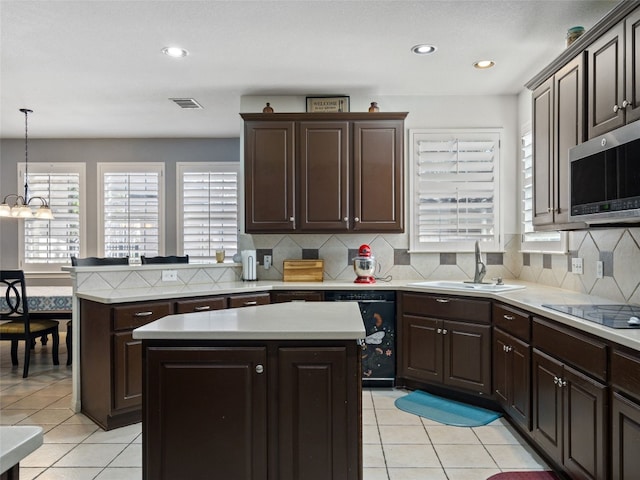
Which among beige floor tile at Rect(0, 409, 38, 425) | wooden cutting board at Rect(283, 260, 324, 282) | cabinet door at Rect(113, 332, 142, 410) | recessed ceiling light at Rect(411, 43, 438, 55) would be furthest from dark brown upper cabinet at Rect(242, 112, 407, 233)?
beige floor tile at Rect(0, 409, 38, 425)

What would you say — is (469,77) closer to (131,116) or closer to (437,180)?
(437,180)

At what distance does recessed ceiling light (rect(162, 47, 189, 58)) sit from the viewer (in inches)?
125

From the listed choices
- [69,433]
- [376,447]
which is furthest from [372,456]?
[69,433]

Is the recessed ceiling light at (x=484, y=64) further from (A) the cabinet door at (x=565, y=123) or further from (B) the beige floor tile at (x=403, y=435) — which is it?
(B) the beige floor tile at (x=403, y=435)

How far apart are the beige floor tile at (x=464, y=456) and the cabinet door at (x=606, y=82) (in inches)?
75.0

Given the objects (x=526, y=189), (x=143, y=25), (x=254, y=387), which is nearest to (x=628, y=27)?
(x=526, y=189)

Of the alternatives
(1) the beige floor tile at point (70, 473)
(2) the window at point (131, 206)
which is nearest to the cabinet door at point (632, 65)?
(1) the beige floor tile at point (70, 473)

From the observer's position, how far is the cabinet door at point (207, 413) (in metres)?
1.69

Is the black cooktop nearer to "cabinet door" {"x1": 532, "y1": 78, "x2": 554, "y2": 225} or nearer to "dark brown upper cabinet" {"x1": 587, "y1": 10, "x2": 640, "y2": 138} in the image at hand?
"cabinet door" {"x1": 532, "y1": 78, "x2": 554, "y2": 225}

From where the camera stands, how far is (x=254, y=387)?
1.71 m

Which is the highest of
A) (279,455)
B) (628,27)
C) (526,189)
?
(628,27)

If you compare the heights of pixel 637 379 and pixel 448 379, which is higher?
pixel 637 379

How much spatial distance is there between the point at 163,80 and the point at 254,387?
3069 millimetres

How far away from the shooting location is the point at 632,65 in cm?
204
